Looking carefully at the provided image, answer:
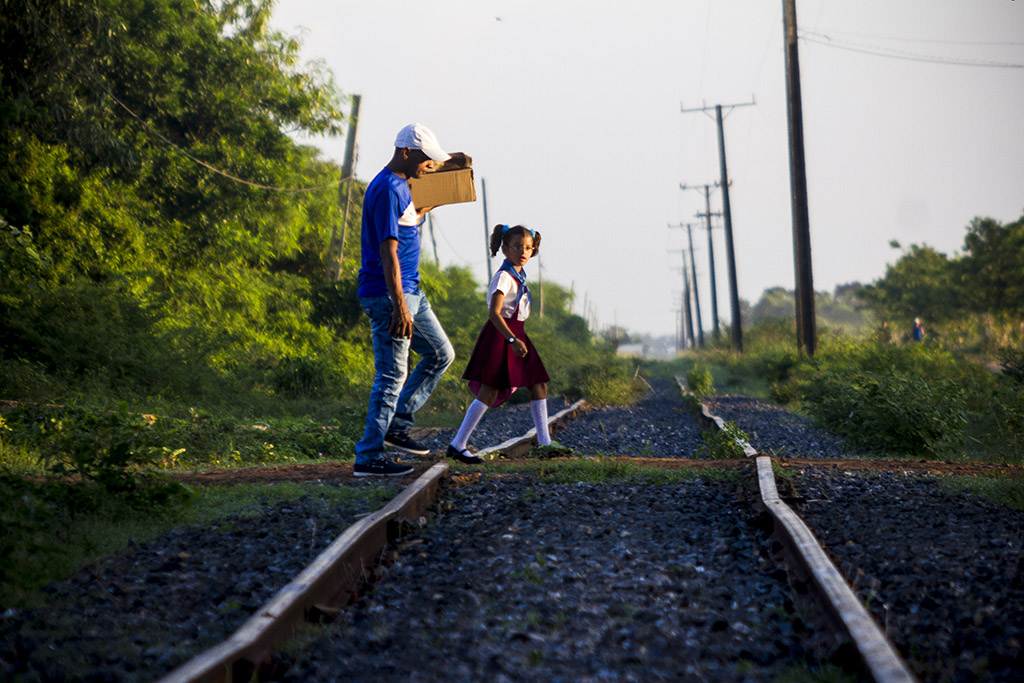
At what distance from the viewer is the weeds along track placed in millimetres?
2311

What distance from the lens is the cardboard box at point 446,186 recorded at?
5.49 metres

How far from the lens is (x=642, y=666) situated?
90.5 inches

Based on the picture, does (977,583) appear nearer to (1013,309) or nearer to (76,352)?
(76,352)

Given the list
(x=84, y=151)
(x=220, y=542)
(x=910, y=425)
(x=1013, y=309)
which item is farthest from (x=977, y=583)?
(x=1013, y=309)

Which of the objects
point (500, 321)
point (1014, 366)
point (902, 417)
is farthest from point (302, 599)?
point (1014, 366)

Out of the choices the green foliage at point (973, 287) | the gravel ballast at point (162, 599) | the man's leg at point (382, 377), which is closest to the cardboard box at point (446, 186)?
the man's leg at point (382, 377)

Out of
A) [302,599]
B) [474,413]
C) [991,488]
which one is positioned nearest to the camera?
[302,599]

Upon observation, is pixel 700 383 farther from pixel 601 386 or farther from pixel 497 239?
pixel 497 239

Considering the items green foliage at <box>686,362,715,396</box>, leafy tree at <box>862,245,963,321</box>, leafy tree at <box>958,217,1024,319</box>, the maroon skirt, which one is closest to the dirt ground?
the maroon skirt

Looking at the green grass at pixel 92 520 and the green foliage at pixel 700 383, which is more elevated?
the green grass at pixel 92 520

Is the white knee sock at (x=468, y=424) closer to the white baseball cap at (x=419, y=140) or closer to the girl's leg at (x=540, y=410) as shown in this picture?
the girl's leg at (x=540, y=410)

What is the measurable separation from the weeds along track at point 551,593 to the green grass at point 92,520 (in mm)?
132

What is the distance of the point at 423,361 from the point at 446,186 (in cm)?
129

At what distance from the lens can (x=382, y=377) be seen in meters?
5.05
